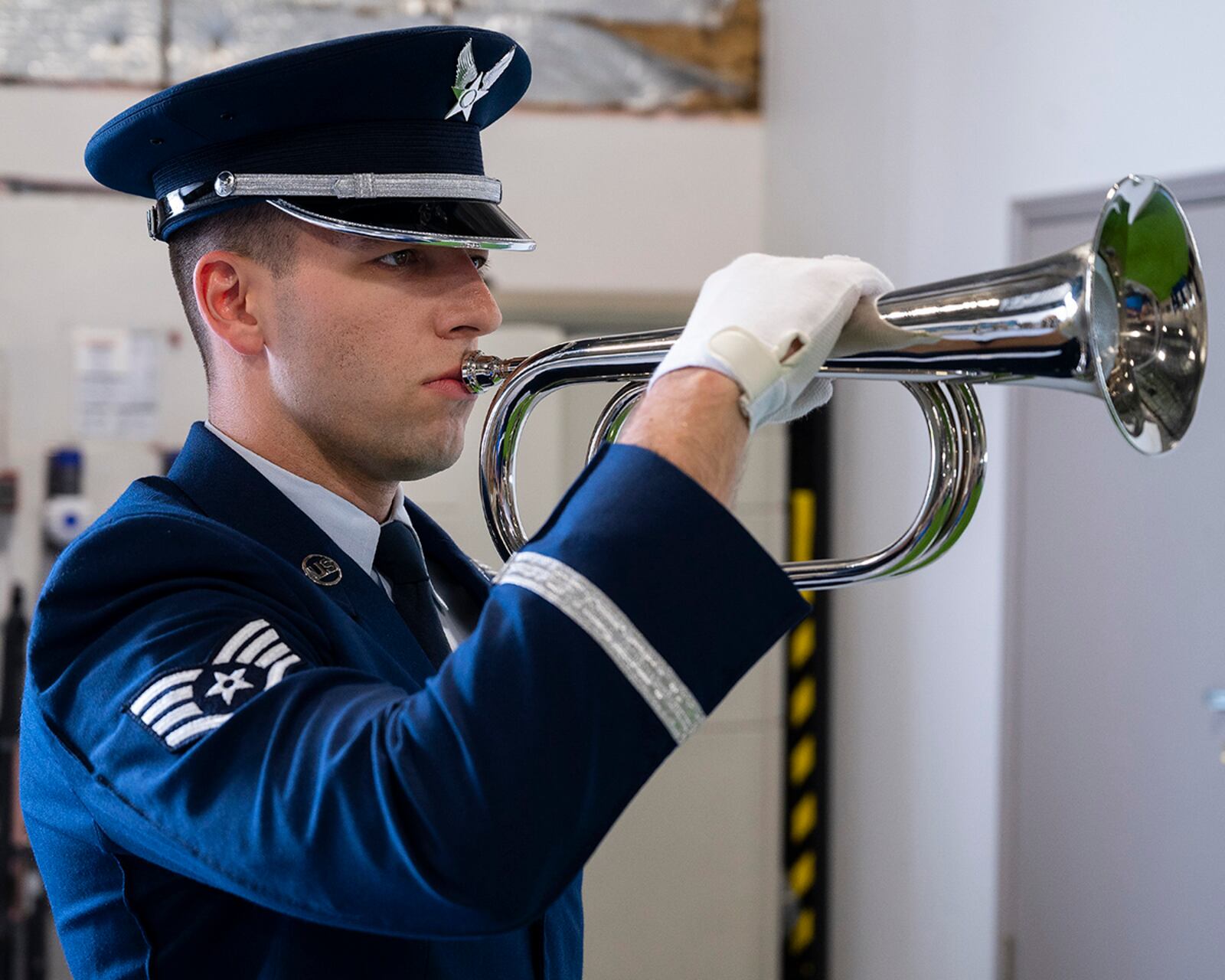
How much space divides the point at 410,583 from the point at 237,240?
0.30 meters

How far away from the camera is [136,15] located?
324 cm

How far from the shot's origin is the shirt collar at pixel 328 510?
3.48 ft

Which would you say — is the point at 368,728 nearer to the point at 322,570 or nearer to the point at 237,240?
the point at 322,570

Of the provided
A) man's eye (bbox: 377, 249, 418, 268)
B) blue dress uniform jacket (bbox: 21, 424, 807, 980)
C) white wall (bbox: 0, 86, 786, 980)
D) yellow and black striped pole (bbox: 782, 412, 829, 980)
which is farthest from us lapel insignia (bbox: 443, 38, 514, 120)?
yellow and black striped pole (bbox: 782, 412, 829, 980)

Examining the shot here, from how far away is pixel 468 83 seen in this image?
3.65 feet

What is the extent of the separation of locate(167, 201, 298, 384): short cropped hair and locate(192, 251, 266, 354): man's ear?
0.04ft

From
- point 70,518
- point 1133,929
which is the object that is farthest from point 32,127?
point 1133,929

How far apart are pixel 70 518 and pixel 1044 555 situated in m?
2.13

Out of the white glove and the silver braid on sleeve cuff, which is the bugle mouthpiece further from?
the silver braid on sleeve cuff

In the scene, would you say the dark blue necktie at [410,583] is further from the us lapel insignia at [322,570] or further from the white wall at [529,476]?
the white wall at [529,476]

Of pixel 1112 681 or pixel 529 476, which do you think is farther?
pixel 529 476

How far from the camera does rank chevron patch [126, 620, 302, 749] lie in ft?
2.42

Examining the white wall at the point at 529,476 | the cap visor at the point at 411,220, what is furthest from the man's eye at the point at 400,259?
the white wall at the point at 529,476

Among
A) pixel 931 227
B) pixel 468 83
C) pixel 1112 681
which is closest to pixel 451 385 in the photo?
pixel 468 83
